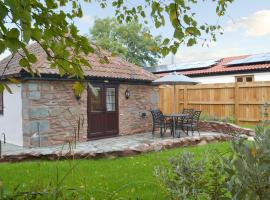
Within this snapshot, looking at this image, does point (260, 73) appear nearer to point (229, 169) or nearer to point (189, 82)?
point (189, 82)

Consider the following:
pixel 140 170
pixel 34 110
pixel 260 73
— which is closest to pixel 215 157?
pixel 140 170

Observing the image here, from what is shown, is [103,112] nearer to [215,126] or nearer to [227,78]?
[215,126]

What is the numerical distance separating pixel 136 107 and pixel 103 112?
1.65 metres

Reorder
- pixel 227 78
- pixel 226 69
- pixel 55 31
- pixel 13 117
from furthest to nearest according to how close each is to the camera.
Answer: pixel 226 69, pixel 227 78, pixel 13 117, pixel 55 31

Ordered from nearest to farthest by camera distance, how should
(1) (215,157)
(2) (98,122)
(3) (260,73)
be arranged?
1. (1) (215,157)
2. (2) (98,122)
3. (3) (260,73)

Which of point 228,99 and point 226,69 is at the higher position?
point 226,69

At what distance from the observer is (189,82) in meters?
11.8

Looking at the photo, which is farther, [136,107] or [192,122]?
[136,107]

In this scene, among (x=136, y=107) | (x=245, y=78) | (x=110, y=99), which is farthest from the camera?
(x=245, y=78)

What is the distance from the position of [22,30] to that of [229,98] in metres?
14.3

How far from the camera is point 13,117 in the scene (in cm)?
1003

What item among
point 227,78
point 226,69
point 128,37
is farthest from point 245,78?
point 128,37

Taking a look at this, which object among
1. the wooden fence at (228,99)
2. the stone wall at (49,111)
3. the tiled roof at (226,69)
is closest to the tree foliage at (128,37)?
the tiled roof at (226,69)

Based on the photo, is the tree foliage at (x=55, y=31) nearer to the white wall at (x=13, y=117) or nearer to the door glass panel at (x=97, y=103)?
the white wall at (x=13, y=117)
